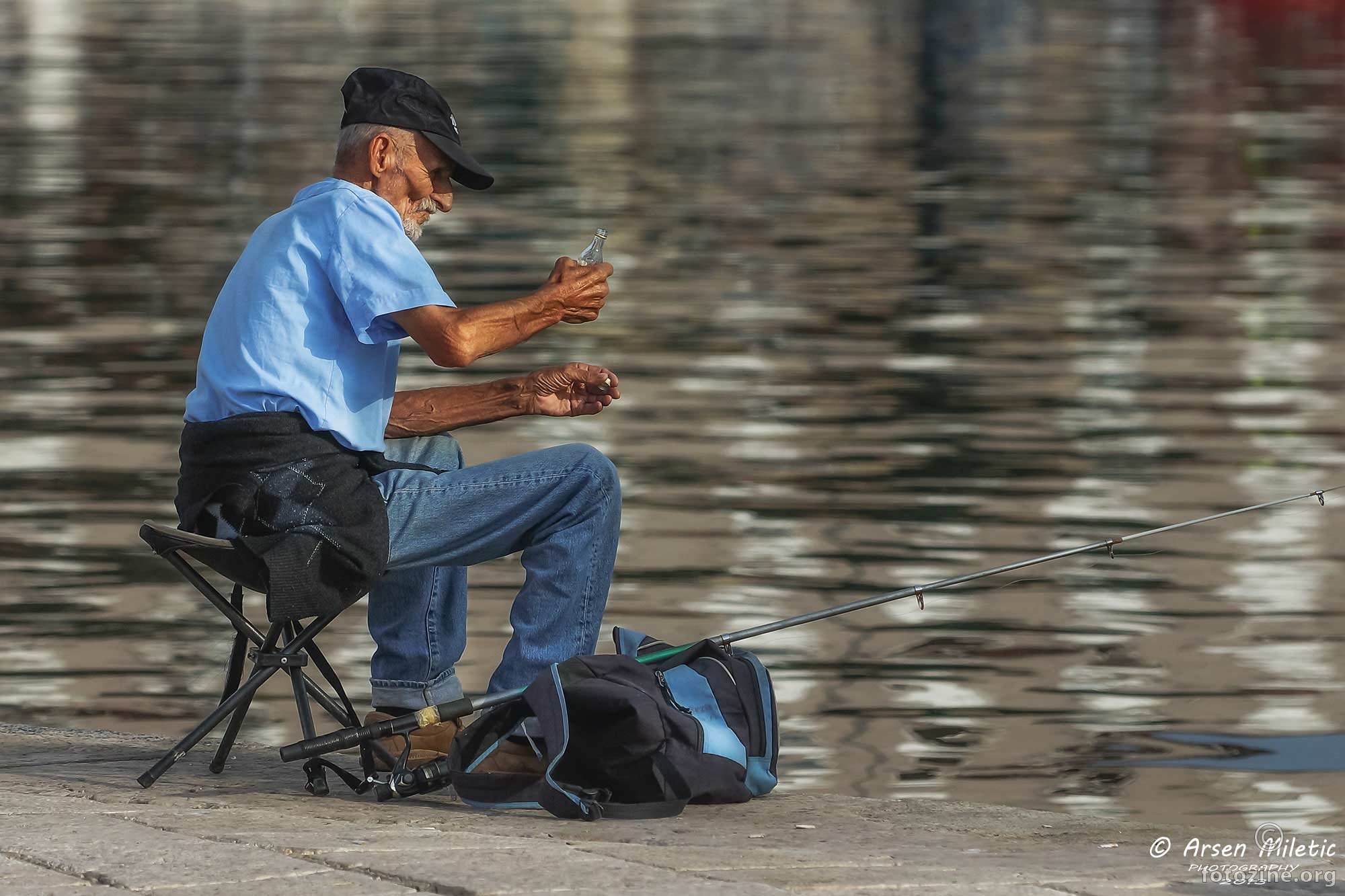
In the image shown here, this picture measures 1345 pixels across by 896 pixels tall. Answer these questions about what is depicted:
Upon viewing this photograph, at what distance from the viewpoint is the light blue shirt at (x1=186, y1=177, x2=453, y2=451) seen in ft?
14.5

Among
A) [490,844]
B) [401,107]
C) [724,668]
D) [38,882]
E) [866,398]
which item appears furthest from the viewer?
[866,398]

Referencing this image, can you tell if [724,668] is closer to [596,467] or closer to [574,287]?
[596,467]

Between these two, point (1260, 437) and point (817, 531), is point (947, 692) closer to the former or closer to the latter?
point (817, 531)

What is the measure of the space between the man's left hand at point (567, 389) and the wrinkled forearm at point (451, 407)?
0.12ft

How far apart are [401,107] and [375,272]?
1.32 ft

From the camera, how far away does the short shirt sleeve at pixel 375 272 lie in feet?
14.5

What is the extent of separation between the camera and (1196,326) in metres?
12.2

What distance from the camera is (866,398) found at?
1042 centimetres

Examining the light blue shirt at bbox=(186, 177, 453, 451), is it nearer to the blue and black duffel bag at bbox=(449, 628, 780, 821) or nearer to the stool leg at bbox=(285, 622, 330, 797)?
the stool leg at bbox=(285, 622, 330, 797)

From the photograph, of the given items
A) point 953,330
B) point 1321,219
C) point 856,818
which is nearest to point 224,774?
point 856,818

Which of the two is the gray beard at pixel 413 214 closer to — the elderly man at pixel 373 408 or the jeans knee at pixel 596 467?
the elderly man at pixel 373 408

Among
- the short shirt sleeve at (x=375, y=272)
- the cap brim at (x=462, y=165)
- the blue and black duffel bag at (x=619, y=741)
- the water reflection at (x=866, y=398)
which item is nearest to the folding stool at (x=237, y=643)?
the blue and black duffel bag at (x=619, y=741)

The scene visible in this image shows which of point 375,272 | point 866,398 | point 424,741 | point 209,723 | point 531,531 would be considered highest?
point 375,272

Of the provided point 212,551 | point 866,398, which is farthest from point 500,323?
point 866,398
